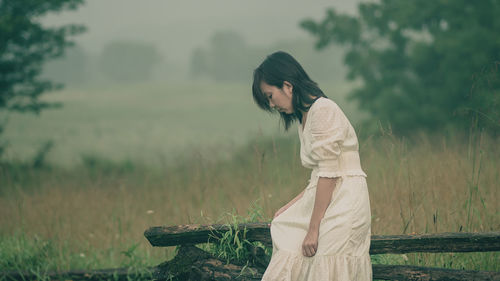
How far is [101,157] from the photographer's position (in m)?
12.8

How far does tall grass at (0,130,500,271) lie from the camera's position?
4188 millimetres

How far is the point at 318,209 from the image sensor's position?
276cm

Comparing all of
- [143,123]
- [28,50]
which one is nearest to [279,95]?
[28,50]

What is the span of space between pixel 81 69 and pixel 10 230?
61.8 m

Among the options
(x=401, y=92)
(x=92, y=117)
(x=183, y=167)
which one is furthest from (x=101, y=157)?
(x=92, y=117)

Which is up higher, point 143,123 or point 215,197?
point 143,123

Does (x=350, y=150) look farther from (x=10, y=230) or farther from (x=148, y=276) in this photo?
(x=10, y=230)

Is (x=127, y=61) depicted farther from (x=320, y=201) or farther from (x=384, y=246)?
(x=320, y=201)

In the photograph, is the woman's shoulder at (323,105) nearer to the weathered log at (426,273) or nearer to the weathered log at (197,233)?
the weathered log at (197,233)

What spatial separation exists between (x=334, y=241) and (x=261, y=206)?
2.14 m

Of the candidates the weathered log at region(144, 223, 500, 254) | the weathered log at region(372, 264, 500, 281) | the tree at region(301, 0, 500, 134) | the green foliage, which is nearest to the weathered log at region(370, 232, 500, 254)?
the weathered log at region(144, 223, 500, 254)

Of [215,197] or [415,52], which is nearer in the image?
[215,197]

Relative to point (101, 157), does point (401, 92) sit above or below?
above

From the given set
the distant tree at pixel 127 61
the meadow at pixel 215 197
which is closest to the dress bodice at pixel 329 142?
the meadow at pixel 215 197
